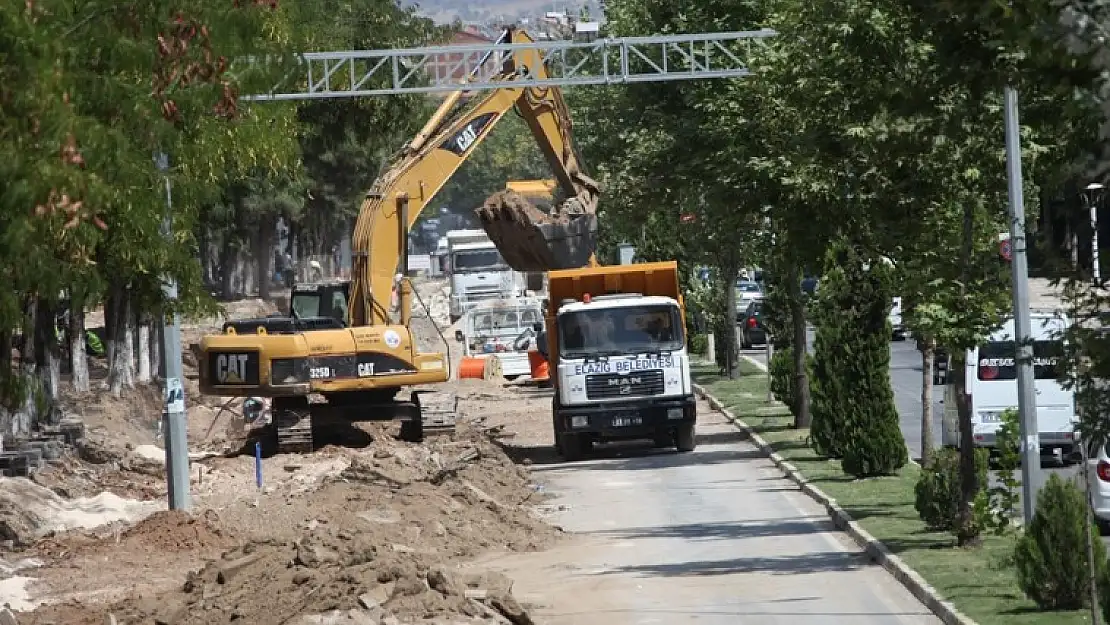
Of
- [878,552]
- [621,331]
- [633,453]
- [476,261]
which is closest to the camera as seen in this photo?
[878,552]

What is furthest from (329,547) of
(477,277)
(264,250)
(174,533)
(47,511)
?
(477,277)

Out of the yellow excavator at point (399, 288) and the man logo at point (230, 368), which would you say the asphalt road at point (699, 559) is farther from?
the man logo at point (230, 368)

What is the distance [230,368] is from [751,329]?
122 feet

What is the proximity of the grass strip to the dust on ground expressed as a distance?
376 centimetres

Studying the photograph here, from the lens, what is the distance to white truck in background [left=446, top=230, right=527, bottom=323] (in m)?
81.7

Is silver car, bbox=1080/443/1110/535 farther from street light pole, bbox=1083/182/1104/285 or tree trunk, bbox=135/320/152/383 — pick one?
tree trunk, bbox=135/320/152/383

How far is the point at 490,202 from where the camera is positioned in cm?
3697

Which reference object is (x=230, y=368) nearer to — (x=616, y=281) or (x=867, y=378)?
(x=616, y=281)

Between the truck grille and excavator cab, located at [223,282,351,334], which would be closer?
the truck grille

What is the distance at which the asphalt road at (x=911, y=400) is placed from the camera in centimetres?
2877

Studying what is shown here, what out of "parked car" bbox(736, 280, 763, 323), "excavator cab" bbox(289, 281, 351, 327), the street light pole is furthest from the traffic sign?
"parked car" bbox(736, 280, 763, 323)

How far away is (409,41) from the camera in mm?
64750

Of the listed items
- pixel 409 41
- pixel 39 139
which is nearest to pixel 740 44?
pixel 39 139

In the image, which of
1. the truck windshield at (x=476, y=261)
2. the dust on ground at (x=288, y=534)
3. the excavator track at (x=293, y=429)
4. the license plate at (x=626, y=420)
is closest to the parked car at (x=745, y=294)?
the truck windshield at (x=476, y=261)
